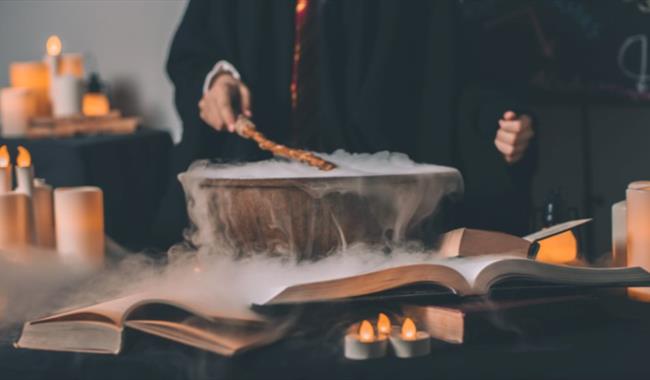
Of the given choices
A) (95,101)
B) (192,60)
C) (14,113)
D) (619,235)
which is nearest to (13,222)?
(619,235)

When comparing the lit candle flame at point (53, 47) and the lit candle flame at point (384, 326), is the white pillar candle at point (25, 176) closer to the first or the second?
the lit candle flame at point (384, 326)

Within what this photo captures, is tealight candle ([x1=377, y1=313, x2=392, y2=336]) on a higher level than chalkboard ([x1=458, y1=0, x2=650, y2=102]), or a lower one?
lower

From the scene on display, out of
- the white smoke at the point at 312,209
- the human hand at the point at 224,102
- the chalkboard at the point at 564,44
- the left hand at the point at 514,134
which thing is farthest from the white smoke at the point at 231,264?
the chalkboard at the point at 564,44

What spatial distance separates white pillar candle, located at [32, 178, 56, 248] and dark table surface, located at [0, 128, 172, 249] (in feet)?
3.12

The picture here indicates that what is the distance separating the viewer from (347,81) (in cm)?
189

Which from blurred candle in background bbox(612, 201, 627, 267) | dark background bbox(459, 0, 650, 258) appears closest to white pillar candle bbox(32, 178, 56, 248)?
blurred candle in background bbox(612, 201, 627, 267)

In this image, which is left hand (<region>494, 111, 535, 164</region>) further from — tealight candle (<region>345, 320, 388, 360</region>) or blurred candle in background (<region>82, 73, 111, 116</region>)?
blurred candle in background (<region>82, 73, 111, 116</region>)

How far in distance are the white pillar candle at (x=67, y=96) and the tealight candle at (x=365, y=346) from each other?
6.20 feet

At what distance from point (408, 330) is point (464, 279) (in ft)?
0.28

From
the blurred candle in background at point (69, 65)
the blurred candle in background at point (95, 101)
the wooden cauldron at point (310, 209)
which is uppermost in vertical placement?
the blurred candle in background at point (69, 65)

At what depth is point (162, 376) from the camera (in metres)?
0.67

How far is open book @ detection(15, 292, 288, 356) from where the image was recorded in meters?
0.72

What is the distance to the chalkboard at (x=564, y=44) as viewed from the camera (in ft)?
7.90

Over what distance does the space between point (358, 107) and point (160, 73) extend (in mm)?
1065
